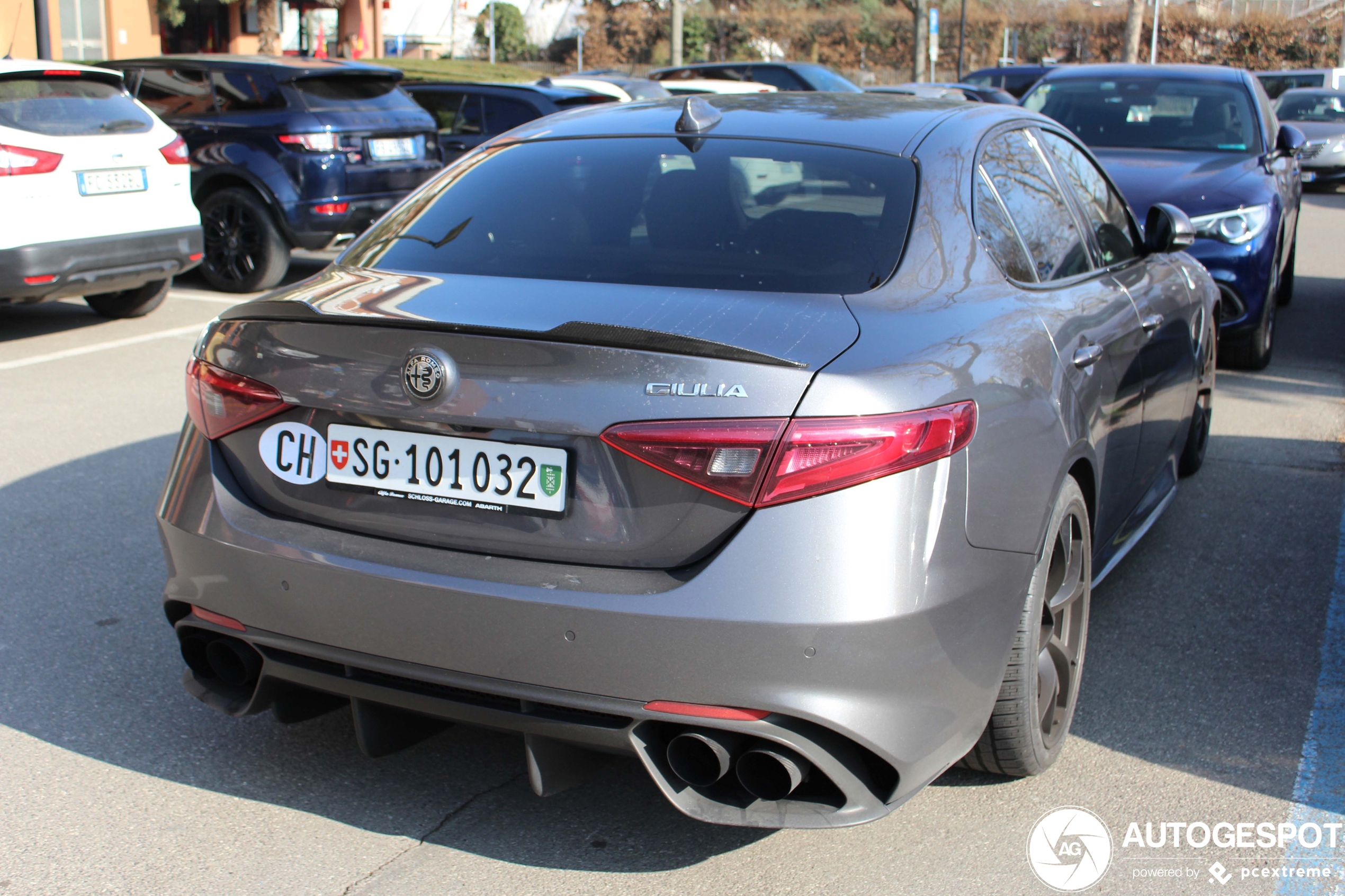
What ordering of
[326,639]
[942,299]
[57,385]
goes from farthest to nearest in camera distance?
1. [57,385]
2. [942,299]
3. [326,639]

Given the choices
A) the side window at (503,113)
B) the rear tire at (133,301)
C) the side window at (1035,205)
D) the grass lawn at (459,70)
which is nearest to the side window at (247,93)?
the rear tire at (133,301)

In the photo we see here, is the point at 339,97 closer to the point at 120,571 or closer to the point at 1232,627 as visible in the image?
the point at 120,571

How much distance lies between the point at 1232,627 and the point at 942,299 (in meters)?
1.86

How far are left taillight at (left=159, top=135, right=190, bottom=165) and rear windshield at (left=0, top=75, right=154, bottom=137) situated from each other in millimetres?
160

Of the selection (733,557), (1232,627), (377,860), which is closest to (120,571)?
(377,860)

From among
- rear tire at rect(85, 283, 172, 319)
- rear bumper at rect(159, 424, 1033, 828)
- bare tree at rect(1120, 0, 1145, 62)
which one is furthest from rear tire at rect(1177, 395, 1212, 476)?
bare tree at rect(1120, 0, 1145, 62)

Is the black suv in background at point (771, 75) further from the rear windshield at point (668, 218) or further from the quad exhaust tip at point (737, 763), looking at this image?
the quad exhaust tip at point (737, 763)

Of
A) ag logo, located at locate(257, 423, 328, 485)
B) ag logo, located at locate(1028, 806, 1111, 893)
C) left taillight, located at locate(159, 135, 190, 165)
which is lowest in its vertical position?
ag logo, located at locate(1028, 806, 1111, 893)

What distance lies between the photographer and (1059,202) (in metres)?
3.73

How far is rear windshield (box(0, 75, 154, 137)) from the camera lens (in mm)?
7324

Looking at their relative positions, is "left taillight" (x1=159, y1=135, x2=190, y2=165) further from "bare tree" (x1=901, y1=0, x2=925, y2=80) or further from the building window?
"bare tree" (x1=901, y1=0, x2=925, y2=80)

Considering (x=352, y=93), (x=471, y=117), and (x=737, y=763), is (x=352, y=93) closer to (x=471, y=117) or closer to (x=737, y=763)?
(x=471, y=117)

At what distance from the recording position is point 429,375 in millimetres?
2400

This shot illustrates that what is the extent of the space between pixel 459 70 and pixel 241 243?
A: 31.2 metres
